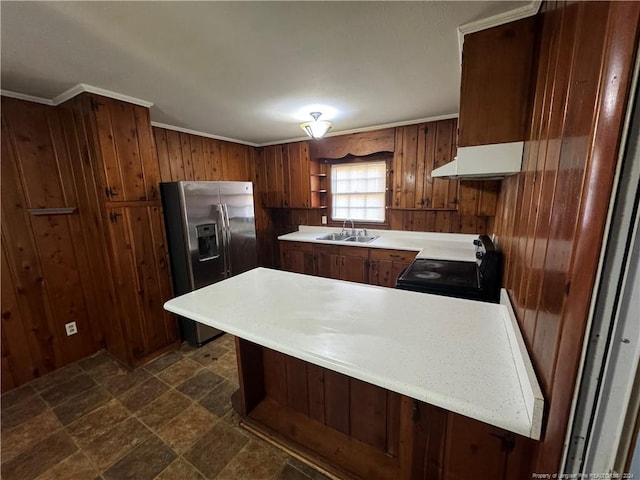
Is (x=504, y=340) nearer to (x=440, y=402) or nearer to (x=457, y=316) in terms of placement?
(x=457, y=316)

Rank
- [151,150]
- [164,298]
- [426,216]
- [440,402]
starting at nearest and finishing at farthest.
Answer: [440,402] → [151,150] → [164,298] → [426,216]

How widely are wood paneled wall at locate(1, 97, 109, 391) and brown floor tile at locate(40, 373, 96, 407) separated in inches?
10.8

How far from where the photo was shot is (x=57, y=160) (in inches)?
88.5

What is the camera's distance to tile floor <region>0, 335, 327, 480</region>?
4.91 feet

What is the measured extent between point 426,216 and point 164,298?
124 inches

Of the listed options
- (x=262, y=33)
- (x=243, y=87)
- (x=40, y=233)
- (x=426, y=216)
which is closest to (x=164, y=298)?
(x=40, y=233)

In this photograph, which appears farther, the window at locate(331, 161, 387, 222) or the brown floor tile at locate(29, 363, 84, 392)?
the window at locate(331, 161, 387, 222)

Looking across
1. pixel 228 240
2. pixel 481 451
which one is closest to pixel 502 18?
pixel 481 451

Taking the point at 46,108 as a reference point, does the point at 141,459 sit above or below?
below

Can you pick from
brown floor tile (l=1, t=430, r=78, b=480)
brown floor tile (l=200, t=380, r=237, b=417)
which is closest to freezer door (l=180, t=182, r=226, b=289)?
brown floor tile (l=200, t=380, r=237, b=417)

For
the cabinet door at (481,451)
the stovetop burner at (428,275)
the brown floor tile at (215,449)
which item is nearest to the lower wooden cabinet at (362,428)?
the cabinet door at (481,451)

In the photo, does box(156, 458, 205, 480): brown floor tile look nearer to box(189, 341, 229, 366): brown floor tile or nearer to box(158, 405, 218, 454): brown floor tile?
box(158, 405, 218, 454): brown floor tile

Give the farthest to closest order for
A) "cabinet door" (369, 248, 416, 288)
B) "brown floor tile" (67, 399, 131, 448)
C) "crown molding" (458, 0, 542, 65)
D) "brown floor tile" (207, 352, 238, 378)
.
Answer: "cabinet door" (369, 248, 416, 288)
"brown floor tile" (207, 352, 238, 378)
"brown floor tile" (67, 399, 131, 448)
"crown molding" (458, 0, 542, 65)

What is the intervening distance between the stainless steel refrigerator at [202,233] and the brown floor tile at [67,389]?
806 millimetres
